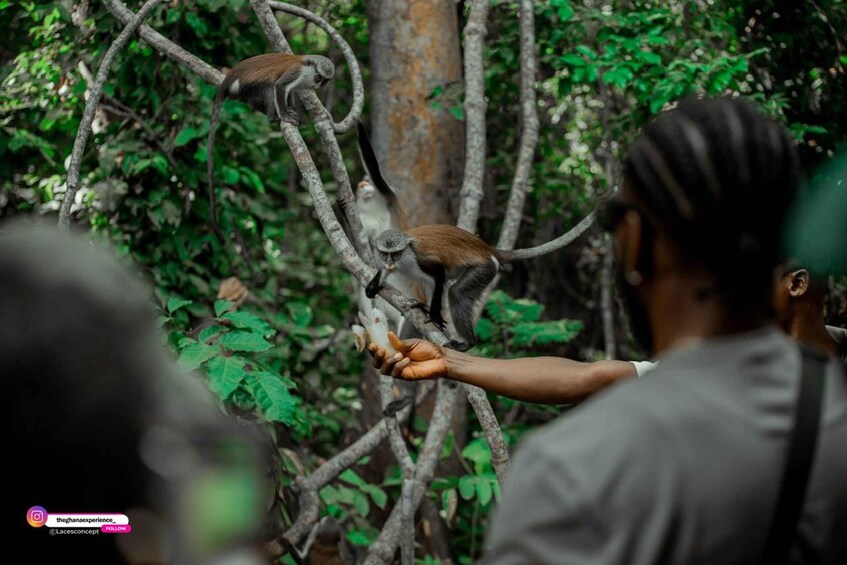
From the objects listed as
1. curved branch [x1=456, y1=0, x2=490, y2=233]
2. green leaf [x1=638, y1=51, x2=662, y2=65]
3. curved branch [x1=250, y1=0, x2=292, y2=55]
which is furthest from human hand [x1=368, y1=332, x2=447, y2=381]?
green leaf [x1=638, y1=51, x2=662, y2=65]

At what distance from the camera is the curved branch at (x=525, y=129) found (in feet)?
16.5

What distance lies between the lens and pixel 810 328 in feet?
8.96

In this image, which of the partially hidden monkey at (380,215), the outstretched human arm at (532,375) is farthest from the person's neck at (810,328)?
the partially hidden monkey at (380,215)

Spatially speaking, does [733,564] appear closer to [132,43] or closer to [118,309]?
[118,309]

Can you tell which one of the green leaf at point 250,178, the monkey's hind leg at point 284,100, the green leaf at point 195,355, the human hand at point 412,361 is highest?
the monkey's hind leg at point 284,100

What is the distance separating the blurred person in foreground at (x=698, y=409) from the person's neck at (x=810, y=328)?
1.65 m

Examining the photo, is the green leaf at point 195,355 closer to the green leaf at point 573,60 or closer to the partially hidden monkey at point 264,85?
the partially hidden monkey at point 264,85

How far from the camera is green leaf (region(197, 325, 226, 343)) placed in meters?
3.92

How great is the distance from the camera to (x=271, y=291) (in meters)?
6.05

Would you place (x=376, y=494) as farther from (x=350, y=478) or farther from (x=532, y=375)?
(x=532, y=375)

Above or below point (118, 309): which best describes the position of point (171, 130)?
below

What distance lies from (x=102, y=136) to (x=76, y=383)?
5.49 m

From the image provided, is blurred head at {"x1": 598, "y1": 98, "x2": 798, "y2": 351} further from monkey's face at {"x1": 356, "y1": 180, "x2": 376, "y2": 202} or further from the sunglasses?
monkey's face at {"x1": 356, "y1": 180, "x2": 376, "y2": 202}

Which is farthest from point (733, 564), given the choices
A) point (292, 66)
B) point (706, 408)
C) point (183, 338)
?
point (292, 66)
